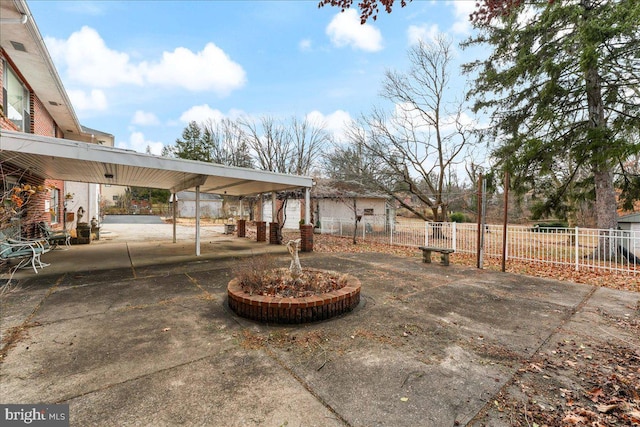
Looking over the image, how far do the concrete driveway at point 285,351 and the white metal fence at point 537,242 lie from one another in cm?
279

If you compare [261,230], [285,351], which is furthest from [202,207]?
[285,351]

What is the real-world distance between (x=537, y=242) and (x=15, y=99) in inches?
643

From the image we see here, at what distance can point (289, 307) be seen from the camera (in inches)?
139

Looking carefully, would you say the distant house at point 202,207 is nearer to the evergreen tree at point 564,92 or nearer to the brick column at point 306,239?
the brick column at point 306,239

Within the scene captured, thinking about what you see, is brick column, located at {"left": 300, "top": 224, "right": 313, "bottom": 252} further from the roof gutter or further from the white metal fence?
the roof gutter

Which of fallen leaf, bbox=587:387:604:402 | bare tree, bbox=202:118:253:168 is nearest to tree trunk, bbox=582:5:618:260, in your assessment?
fallen leaf, bbox=587:387:604:402

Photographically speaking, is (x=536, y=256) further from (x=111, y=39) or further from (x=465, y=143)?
(x=111, y=39)

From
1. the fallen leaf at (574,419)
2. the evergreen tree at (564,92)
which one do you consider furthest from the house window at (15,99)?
the evergreen tree at (564,92)

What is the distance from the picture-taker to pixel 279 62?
51.8ft

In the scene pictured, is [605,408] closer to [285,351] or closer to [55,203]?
[285,351]

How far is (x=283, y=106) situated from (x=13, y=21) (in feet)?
60.1

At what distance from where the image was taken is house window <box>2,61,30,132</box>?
7.04 meters

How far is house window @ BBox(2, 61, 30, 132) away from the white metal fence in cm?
1253

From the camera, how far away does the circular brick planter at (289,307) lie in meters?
3.54
